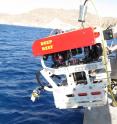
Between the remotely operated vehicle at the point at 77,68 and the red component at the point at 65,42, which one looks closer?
the red component at the point at 65,42

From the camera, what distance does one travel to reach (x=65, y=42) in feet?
29.9

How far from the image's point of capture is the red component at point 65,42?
8.88 metres

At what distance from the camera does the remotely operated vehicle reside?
30.3 ft

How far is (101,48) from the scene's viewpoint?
378 inches

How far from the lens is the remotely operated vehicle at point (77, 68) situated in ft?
30.3

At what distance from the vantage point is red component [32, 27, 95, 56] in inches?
349

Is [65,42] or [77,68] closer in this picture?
[65,42]

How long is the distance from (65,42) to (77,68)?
101 centimetres

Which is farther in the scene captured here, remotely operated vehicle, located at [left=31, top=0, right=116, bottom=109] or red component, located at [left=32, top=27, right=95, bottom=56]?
remotely operated vehicle, located at [left=31, top=0, right=116, bottom=109]

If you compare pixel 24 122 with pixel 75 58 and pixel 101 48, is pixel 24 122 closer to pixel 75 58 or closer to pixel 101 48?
pixel 75 58

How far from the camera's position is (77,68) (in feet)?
31.4

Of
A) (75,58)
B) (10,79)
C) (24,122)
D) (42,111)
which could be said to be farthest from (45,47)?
(10,79)

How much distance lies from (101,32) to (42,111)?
6545 millimetres

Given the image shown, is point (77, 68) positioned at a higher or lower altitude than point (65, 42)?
lower
